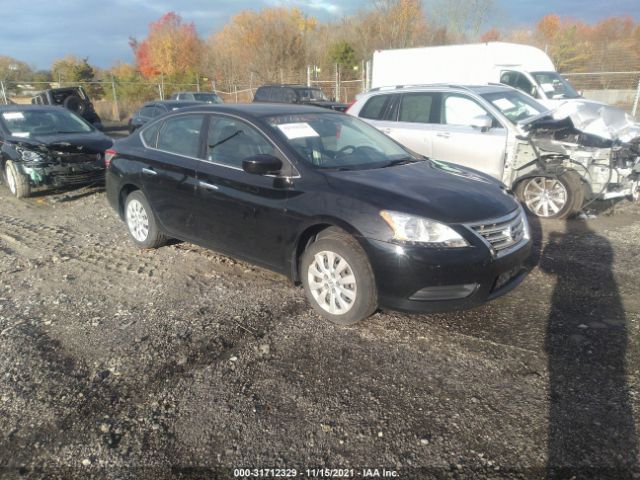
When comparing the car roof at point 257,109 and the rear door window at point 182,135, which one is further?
the rear door window at point 182,135

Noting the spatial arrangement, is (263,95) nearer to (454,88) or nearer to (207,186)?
(454,88)

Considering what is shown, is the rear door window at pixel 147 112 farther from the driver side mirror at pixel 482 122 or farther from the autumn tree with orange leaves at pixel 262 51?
the autumn tree with orange leaves at pixel 262 51

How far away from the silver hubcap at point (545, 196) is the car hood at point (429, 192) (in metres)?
A: 2.92

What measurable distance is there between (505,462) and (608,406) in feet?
2.71

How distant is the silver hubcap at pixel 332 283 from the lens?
144 inches

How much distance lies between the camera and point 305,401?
9.61 ft

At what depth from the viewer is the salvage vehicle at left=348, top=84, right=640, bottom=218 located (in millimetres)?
6566

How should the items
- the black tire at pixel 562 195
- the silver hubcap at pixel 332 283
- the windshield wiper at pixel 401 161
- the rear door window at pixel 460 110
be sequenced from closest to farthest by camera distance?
the silver hubcap at pixel 332 283
the windshield wiper at pixel 401 161
the black tire at pixel 562 195
the rear door window at pixel 460 110

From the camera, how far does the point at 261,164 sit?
3.86 metres

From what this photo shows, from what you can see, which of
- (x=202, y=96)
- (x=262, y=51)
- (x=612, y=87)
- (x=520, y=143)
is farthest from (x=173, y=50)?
(x=520, y=143)

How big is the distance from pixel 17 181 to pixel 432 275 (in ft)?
25.4

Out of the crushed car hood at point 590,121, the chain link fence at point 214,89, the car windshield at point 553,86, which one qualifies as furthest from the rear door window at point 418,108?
the chain link fence at point 214,89

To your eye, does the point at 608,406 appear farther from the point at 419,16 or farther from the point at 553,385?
the point at 419,16

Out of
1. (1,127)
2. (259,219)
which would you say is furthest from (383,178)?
(1,127)
